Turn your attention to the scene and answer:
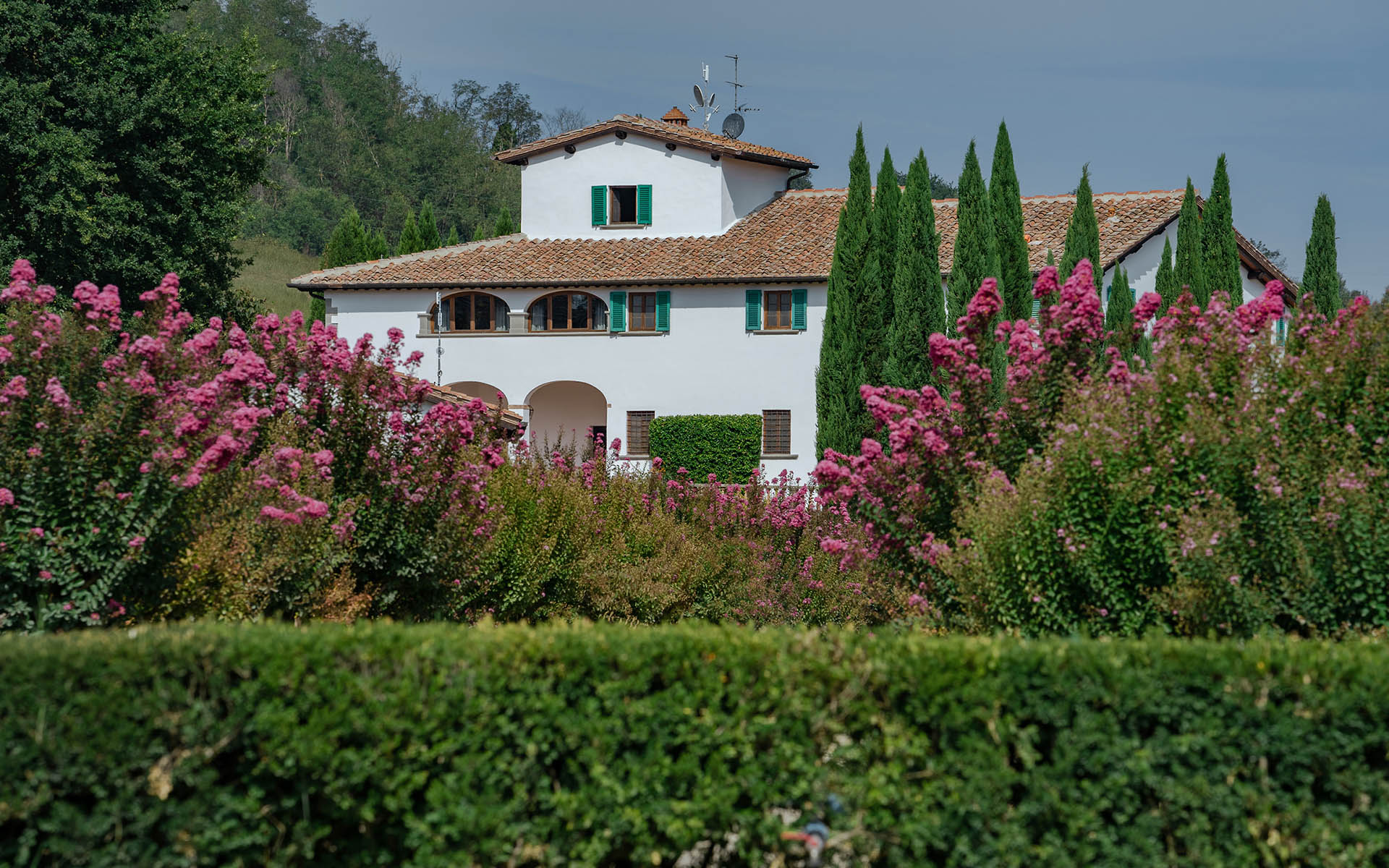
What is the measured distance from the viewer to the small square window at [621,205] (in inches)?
1264

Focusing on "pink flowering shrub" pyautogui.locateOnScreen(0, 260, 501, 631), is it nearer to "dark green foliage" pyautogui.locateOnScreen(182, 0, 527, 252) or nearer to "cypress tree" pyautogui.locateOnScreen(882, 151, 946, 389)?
"cypress tree" pyautogui.locateOnScreen(882, 151, 946, 389)

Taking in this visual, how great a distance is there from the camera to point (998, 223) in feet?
82.8

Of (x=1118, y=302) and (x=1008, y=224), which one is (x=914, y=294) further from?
(x=1118, y=302)

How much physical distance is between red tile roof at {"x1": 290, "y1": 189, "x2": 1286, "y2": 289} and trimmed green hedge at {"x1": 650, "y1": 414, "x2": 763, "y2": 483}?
3396mm

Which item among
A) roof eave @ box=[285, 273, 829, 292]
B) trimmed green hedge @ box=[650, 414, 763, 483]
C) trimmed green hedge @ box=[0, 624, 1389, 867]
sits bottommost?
trimmed green hedge @ box=[0, 624, 1389, 867]

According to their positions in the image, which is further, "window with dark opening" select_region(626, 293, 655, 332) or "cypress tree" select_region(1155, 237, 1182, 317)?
"window with dark opening" select_region(626, 293, 655, 332)

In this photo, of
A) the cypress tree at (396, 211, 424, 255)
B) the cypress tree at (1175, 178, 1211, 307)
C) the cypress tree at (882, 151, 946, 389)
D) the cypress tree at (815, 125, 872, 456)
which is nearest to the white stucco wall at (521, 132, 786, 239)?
the cypress tree at (815, 125, 872, 456)

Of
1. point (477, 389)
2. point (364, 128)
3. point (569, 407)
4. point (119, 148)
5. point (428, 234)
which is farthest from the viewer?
point (364, 128)

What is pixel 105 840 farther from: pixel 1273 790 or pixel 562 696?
pixel 1273 790

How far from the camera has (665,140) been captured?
31422mm

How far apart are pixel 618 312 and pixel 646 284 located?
104 centimetres

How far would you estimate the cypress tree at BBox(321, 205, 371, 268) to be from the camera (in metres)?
40.7

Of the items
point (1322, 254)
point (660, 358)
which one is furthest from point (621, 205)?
point (1322, 254)

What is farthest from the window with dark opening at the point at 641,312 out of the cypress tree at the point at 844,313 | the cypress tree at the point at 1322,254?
the cypress tree at the point at 1322,254
